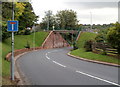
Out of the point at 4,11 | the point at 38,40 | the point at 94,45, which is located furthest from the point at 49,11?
the point at 4,11

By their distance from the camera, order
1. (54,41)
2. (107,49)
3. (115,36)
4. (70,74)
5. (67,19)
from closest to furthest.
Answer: (70,74) → (115,36) → (107,49) → (54,41) → (67,19)

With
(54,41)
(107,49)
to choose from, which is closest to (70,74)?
(107,49)

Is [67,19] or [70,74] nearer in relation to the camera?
[70,74]

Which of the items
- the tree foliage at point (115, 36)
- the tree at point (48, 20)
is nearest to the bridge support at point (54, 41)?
the tree at point (48, 20)

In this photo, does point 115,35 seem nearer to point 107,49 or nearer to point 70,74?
point 107,49

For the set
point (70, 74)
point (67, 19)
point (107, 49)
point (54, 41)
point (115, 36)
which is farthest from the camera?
point (67, 19)

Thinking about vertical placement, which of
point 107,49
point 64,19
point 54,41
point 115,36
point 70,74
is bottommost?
point 54,41

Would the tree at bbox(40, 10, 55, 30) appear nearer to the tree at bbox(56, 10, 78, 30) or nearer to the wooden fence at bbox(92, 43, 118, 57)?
the tree at bbox(56, 10, 78, 30)

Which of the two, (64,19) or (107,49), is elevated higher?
(64,19)

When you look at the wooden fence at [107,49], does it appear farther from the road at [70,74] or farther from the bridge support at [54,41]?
the bridge support at [54,41]

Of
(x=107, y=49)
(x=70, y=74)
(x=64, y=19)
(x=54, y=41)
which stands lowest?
(x=54, y=41)

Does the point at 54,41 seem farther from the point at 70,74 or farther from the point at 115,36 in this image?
the point at 70,74

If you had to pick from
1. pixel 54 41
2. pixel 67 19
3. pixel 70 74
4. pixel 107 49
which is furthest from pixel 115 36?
pixel 67 19

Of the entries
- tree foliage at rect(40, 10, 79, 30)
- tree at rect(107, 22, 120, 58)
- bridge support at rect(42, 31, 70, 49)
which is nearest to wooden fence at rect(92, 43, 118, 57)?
tree at rect(107, 22, 120, 58)
